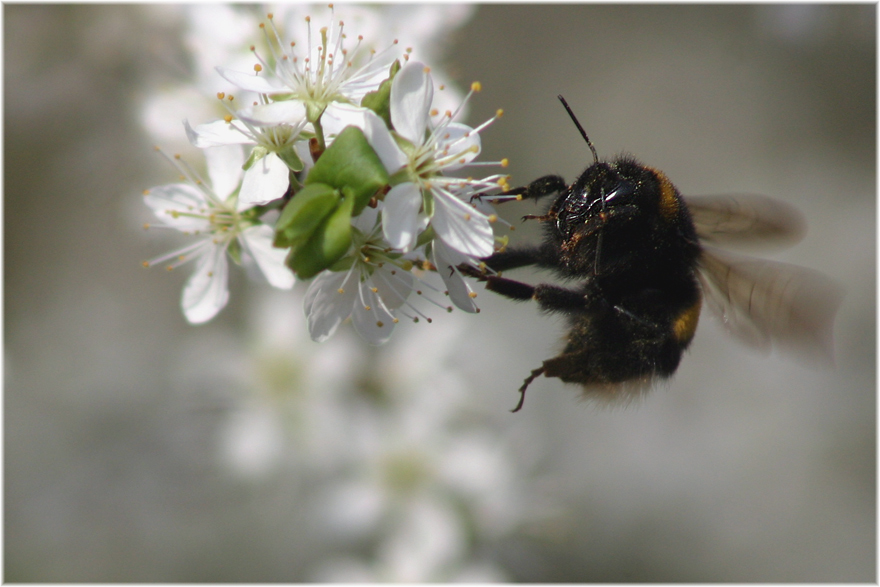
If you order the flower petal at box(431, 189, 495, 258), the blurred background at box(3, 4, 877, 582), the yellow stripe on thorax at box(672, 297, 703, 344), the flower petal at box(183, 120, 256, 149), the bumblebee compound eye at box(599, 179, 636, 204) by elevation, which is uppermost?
the flower petal at box(183, 120, 256, 149)

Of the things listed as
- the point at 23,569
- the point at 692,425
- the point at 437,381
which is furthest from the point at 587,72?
the point at 23,569

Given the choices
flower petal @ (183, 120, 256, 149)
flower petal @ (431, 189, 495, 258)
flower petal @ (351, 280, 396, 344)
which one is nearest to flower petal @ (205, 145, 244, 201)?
flower petal @ (183, 120, 256, 149)

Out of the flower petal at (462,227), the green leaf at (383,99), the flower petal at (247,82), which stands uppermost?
the flower petal at (247,82)

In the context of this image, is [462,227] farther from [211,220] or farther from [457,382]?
[457,382]

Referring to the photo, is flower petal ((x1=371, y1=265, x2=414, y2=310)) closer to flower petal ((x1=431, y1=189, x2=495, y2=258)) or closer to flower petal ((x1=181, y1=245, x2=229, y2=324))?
flower petal ((x1=431, y1=189, x2=495, y2=258))

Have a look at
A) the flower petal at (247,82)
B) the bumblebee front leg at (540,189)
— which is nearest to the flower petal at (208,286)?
the flower petal at (247,82)

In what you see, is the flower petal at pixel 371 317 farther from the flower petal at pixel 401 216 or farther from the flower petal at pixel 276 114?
the flower petal at pixel 276 114

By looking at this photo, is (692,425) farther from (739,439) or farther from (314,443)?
(314,443)
